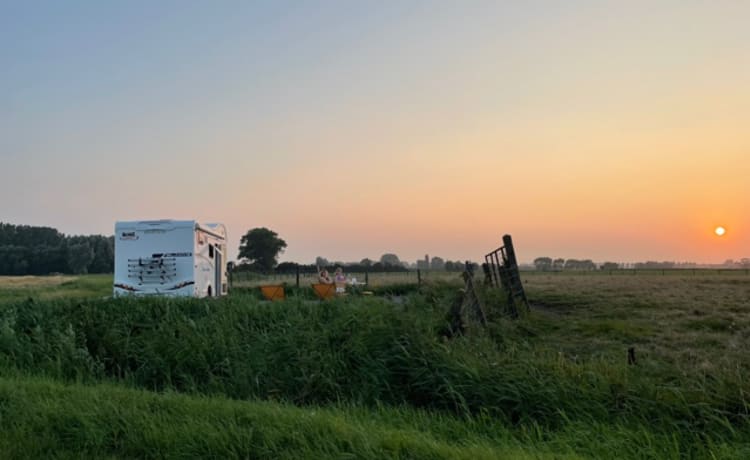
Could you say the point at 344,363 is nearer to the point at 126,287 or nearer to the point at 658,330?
the point at 658,330

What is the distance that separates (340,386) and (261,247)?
81108mm

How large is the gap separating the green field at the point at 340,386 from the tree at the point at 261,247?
7596 cm

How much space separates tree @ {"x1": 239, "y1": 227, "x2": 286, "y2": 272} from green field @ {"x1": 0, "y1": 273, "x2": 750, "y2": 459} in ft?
249

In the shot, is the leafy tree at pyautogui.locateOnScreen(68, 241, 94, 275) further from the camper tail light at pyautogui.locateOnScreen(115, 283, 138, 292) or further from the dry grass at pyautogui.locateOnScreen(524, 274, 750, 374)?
the dry grass at pyautogui.locateOnScreen(524, 274, 750, 374)

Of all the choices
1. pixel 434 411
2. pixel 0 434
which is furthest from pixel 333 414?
pixel 0 434

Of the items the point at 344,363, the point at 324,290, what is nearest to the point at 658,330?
the point at 344,363

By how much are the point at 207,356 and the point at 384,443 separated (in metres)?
4.28

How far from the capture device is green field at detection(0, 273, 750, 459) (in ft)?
13.7

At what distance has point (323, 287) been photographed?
1723cm

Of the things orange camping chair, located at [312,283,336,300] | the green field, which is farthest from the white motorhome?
the green field

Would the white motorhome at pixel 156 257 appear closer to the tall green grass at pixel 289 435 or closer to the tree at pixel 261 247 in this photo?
the tall green grass at pixel 289 435

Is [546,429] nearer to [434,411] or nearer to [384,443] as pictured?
[434,411]

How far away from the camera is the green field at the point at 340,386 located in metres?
4.19

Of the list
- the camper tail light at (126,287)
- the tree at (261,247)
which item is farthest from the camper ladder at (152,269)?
the tree at (261,247)
